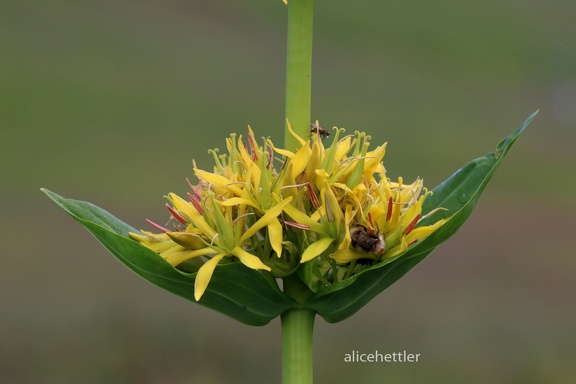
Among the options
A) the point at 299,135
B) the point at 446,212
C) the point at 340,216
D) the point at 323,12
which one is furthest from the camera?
the point at 323,12

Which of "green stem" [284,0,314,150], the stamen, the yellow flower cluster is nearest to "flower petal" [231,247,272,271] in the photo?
the yellow flower cluster

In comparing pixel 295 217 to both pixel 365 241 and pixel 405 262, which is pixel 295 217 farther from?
pixel 405 262

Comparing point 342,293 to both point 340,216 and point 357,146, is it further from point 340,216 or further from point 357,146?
point 357,146

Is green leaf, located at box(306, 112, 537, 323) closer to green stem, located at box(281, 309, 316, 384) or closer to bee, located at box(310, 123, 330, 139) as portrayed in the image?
green stem, located at box(281, 309, 316, 384)

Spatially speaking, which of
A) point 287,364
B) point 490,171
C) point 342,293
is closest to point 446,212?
point 490,171

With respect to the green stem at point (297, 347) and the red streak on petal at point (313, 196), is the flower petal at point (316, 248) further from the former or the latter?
the green stem at point (297, 347)

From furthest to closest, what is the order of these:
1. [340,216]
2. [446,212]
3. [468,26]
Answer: [468,26]
[446,212]
[340,216]

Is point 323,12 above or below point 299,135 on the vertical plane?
above

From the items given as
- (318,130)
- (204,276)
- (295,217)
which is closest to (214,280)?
(204,276)

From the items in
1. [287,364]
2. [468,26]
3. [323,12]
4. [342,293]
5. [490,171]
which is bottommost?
[287,364]
